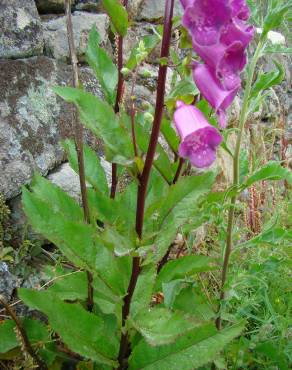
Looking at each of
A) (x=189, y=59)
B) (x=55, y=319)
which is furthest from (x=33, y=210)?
(x=189, y=59)

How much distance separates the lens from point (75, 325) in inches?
48.4

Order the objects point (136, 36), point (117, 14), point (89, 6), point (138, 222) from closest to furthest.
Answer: point (138, 222) → point (117, 14) → point (89, 6) → point (136, 36)

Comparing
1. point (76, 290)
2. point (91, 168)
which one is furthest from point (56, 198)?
point (76, 290)

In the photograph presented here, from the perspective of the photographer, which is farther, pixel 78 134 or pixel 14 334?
pixel 14 334

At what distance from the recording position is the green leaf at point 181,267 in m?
1.43

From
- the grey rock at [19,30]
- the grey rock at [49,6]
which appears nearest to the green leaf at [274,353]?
the grey rock at [19,30]

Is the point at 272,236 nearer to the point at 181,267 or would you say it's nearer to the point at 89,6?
the point at 181,267

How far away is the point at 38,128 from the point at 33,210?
35.3 inches

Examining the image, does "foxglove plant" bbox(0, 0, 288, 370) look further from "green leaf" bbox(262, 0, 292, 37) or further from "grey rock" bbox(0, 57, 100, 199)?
"grey rock" bbox(0, 57, 100, 199)

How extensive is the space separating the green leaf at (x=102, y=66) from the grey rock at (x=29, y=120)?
0.39 m

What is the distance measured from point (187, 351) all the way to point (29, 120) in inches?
45.0

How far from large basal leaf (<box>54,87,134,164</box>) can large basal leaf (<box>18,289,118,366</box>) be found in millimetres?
405

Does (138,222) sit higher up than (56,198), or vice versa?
(138,222)

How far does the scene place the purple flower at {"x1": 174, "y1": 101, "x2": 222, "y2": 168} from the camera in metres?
1.02
